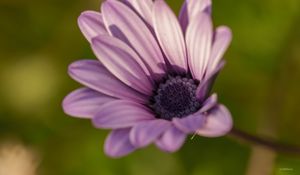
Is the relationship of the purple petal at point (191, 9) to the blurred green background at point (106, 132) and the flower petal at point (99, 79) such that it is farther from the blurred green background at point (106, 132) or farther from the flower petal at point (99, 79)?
the blurred green background at point (106, 132)

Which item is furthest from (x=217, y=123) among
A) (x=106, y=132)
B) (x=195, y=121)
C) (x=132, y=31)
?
(x=106, y=132)

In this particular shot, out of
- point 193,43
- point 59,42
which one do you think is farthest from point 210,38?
point 59,42

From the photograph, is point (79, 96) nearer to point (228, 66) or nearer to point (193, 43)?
point (193, 43)

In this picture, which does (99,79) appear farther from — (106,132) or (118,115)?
(106,132)

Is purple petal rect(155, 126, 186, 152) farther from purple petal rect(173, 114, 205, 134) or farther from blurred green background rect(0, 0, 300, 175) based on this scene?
blurred green background rect(0, 0, 300, 175)

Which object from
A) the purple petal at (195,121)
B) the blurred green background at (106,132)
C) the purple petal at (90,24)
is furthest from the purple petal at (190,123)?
the blurred green background at (106,132)

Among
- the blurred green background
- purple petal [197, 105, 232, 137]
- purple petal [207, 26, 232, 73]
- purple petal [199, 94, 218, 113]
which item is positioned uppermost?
purple petal [207, 26, 232, 73]

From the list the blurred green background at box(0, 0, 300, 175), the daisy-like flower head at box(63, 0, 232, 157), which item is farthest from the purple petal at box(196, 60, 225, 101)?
the blurred green background at box(0, 0, 300, 175)
